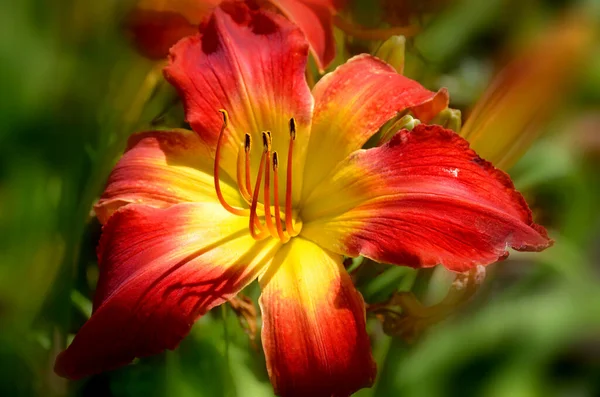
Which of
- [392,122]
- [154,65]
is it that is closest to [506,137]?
[392,122]

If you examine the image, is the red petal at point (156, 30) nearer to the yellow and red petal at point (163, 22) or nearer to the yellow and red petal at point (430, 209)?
the yellow and red petal at point (163, 22)

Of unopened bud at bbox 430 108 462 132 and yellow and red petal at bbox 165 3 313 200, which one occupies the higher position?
unopened bud at bbox 430 108 462 132

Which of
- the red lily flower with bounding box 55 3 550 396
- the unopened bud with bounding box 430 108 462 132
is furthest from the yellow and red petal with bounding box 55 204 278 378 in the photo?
the unopened bud with bounding box 430 108 462 132

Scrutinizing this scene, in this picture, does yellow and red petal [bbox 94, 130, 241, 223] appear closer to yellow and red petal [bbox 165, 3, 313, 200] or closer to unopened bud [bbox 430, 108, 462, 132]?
yellow and red petal [bbox 165, 3, 313, 200]

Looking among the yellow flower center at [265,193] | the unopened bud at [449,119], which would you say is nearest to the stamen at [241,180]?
the yellow flower center at [265,193]

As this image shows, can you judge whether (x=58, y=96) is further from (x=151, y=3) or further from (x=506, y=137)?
(x=506, y=137)

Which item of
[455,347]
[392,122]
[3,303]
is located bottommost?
[455,347]

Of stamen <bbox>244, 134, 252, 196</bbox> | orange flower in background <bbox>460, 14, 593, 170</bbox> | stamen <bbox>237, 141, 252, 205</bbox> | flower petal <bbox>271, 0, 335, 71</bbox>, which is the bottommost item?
stamen <bbox>237, 141, 252, 205</bbox>
